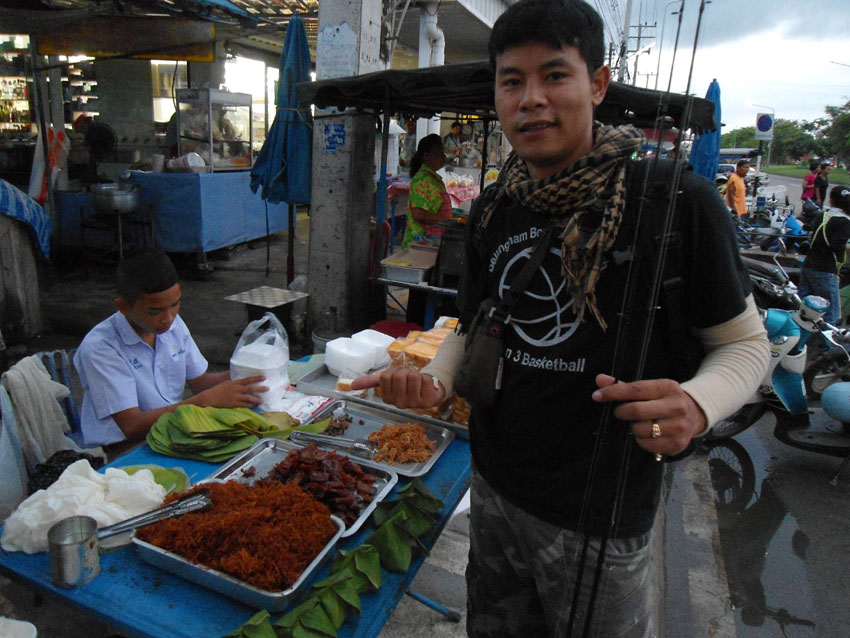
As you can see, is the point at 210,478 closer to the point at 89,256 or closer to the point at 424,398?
the point at 424,398

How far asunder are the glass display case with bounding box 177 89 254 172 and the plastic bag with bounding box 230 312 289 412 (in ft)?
24.7

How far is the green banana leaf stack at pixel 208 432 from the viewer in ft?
7.32

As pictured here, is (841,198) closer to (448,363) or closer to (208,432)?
(448,363)

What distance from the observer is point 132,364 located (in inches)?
101

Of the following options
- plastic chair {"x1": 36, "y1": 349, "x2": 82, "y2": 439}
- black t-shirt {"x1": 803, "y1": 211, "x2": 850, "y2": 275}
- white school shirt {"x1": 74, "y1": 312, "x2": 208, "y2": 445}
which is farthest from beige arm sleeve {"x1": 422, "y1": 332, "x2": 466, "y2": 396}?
black t-shirt {"x1": 803, "y1": 211, "x2": 850, "y2": 275}

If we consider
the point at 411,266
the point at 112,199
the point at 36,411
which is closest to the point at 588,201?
the point at 36,411

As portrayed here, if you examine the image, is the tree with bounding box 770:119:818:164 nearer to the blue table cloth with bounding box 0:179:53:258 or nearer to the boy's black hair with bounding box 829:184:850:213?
the boy's black hair with bounding box 829:184:850:213

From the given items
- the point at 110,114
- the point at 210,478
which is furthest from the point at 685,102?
the point at 110,114

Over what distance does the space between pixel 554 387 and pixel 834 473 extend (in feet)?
14.9

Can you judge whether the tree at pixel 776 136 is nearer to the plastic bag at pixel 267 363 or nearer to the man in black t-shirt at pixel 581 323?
the man in black t-shirt at pixel 581 323

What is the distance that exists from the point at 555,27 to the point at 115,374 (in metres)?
2.17

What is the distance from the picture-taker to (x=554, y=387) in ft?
4.43

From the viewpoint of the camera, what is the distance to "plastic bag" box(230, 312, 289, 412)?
2598mm

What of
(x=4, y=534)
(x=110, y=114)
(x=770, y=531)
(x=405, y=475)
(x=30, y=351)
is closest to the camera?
(x=4, y=534)
